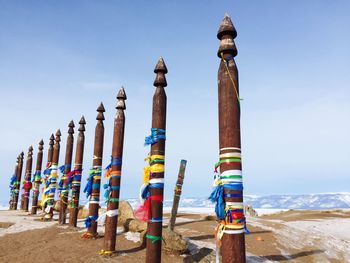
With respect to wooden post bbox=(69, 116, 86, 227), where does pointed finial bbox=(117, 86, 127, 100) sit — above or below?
above

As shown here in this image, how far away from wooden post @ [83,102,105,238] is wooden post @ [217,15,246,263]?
628 centimetres

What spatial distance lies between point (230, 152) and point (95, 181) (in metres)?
6.63

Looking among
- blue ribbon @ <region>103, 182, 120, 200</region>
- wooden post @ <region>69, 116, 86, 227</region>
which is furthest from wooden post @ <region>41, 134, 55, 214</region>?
blue ribbon @ <region>103, 182, 120, 200</region>

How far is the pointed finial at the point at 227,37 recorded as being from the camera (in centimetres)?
424

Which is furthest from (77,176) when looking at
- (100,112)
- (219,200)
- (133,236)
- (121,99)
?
(219,200)

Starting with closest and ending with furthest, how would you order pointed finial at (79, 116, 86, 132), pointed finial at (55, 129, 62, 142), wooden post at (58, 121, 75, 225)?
pointed finial at (79, 116, 86, 132)
wooden post at (58, 121, 75, 225)
pointed finial at (55, 129, 62, 142)

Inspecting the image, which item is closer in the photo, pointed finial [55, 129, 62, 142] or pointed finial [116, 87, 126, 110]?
pointed finial [116, 87, 126, 110]

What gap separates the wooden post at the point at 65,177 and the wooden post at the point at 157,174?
7336mm

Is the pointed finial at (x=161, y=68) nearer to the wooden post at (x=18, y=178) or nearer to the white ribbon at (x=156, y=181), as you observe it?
the white ribbon at (x=156, y=181)

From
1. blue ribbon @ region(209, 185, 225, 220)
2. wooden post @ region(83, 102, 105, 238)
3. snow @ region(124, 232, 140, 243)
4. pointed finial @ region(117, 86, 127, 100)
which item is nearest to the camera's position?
blue ribbon @ region(209, 185, 225, 220)

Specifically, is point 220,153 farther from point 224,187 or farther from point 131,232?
point 131,232

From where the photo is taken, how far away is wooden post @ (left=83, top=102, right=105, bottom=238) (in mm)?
9219

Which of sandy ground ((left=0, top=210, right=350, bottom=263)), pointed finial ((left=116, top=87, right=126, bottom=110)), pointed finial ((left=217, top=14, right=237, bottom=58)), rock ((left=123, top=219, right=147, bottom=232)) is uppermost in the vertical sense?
pointed finial ((left=116, top=87, right=126, bottom=110))

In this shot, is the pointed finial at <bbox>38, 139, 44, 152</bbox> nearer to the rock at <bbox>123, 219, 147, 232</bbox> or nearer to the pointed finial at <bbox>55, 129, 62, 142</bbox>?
the pointed finial at <bbox>55, 129, 62, 142</bbox>
